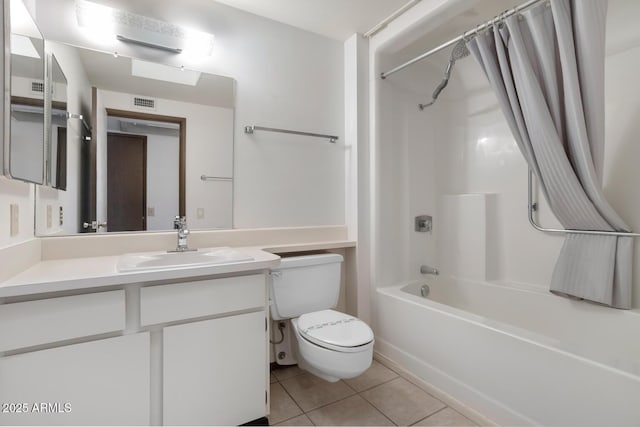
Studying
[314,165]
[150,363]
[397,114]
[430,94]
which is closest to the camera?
[150,363]

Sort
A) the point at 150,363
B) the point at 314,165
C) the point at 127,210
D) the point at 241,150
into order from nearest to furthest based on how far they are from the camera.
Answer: the point at 150,363
the point at 127,210
the point at 241,150
the point at 314,165

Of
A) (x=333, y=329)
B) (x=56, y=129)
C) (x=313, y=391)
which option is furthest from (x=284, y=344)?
(x=56, y=129)

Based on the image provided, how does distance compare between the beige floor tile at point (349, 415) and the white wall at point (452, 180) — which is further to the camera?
the white wall at point (452, 180)

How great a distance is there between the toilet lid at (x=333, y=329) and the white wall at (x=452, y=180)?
0.60 metres

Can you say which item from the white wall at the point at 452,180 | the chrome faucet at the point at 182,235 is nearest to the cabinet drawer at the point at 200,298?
the chrome faucet at the point at 182,235

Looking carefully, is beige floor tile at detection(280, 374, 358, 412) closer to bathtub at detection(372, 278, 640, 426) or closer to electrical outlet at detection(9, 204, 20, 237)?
bathtub at detection(372, 278, 640, 426)

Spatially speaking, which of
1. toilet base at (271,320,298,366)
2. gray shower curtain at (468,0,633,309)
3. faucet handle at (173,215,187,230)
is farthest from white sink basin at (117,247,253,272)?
gray shower curtain at (468,0,633,309)

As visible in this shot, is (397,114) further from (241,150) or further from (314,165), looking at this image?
(241,150)

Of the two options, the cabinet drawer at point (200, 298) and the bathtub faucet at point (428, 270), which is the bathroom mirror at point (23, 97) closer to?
the cabinet drawer at point (200, 298)

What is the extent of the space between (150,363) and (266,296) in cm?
51

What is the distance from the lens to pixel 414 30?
196 centimetres

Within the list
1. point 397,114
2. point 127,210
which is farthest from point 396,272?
point 127,210

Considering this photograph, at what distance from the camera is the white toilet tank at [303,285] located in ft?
5.77

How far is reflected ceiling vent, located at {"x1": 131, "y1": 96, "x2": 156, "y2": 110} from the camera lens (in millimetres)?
1662
